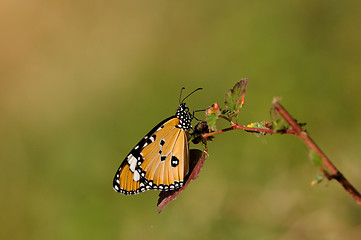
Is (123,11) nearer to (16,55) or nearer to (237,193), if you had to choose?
(16,55)

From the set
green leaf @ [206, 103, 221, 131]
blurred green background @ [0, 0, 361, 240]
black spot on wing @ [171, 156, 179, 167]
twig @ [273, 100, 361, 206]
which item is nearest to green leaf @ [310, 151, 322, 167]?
twig @ [273, 100, 361, 206]

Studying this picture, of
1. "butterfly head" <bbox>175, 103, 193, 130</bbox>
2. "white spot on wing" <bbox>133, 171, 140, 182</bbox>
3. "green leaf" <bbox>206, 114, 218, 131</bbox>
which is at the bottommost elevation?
"green leaf" <bbox>206, 114, 218, 131</bbox>

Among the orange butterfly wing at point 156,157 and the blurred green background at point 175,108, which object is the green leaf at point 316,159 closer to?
the orange butterfly wing at point 156,157

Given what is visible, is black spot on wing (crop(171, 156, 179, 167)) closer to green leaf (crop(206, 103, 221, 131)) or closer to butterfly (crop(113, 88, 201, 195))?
butterfly (crop(113, 88, 201, 195))

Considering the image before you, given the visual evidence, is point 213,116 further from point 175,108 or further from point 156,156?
point 175,108

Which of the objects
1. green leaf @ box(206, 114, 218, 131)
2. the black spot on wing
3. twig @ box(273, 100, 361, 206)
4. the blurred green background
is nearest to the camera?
twig @ box(273, 100, 361, 206)

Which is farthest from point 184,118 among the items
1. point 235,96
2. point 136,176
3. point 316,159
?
point 316,159

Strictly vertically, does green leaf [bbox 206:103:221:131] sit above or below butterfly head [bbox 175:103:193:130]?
below

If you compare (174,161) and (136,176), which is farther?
(136,176)

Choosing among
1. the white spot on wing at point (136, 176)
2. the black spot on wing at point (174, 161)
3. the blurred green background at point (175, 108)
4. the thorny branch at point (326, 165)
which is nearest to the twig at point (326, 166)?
the thorny branch at point (326, 165)
